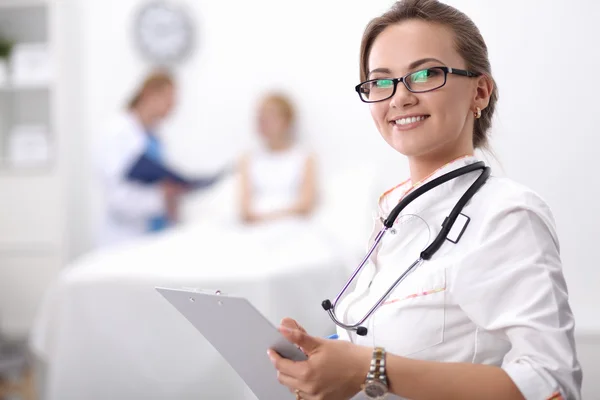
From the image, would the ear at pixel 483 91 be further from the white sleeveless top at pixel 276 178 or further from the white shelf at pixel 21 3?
the white shelf at pixel 21 3

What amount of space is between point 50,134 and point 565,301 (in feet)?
12.0

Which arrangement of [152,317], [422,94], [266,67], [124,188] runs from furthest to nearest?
[266,67] → [124,188] → [152,317] → [422,94]

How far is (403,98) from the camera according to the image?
0.96 meters

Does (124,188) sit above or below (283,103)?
below

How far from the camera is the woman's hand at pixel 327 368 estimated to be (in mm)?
826

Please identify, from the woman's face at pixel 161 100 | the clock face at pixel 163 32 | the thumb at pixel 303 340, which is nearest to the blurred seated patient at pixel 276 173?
the woman's face at pixel 161 100

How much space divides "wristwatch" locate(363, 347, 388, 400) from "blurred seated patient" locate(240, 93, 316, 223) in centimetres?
255

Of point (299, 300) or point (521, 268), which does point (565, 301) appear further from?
point (299, 300)

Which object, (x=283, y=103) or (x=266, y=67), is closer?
(x=283, y=103)

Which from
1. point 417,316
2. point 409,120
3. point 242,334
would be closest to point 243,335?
point 242,334

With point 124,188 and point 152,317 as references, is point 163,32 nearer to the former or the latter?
point 124,188

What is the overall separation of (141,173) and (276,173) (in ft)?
2.40

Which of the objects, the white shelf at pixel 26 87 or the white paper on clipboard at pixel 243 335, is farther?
the white shelf at pixel 26 87

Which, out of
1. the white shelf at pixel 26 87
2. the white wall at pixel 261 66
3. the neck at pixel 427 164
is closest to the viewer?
the neck at pixel 427 164
